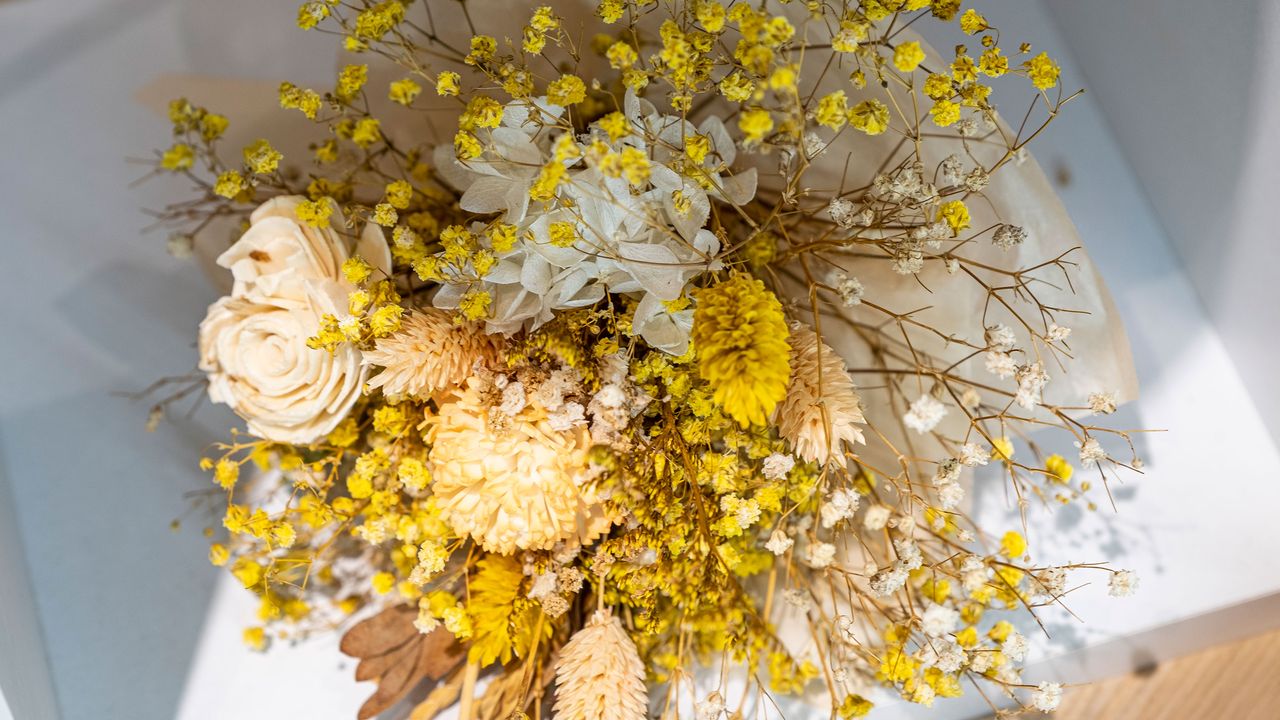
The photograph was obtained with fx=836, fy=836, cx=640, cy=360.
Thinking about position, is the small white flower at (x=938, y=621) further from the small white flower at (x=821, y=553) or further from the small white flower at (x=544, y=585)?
the small white flower at (x=544, y=585)

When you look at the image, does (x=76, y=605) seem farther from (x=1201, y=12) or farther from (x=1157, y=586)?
(x=1201, y=12)

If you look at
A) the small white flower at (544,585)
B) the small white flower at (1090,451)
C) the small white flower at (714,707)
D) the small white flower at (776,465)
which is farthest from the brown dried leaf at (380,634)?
the small white flower at (1090,451)

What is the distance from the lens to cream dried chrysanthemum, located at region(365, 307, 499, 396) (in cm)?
66

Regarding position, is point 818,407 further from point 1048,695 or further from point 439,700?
point 439,700

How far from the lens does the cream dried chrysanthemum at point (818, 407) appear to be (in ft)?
2.06

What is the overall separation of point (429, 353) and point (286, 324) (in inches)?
6.3

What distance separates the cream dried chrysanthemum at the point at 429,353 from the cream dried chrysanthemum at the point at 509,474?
0.08ft

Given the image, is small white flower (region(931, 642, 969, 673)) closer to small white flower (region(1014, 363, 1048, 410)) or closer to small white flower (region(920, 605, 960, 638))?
small white flower (region(920, 605, 960, 638))

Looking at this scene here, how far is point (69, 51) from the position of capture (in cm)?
95

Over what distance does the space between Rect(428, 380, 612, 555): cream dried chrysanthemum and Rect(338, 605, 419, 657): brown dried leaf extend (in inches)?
11.7

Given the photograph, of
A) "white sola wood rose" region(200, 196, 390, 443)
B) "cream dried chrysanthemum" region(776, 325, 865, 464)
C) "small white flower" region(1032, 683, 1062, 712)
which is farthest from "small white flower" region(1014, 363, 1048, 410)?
"white sola wood rose" region(200, 196, 390, 443)

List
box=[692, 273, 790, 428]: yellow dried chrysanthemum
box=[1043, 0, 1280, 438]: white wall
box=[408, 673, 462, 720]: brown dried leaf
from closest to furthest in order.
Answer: box=[692, 273, 790, 428]: yellow dried chrysanthemum < box=[1043, 0, 1280, 438]: white wall < box=[408, 673, 462, 720]: brown dried leaf

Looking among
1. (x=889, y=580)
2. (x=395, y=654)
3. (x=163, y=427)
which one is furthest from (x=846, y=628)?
(x=163, y=427)

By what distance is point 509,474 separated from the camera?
0.68 metres
